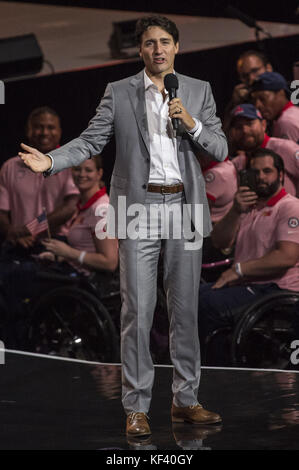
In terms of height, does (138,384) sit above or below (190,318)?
below

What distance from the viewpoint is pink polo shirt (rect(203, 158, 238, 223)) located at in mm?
4355

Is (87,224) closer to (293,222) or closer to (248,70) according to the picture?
(293,222)

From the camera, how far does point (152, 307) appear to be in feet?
9.25

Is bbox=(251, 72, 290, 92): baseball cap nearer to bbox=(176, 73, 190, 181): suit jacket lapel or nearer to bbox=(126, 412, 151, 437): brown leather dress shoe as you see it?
bbox=(176, 73, 190, 181): suit jacket lapel

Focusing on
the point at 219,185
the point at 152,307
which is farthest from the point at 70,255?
the point at 152,307

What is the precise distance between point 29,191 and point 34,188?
0.03 metres

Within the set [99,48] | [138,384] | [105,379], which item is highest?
[99,48]

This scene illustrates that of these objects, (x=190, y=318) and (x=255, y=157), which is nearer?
(x=190, y=318)

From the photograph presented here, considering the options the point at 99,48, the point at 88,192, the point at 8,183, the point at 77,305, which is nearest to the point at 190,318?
the point at 77,305

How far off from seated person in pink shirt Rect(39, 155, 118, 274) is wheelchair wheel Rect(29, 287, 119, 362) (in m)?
0.23

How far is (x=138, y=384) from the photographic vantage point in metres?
2.76
